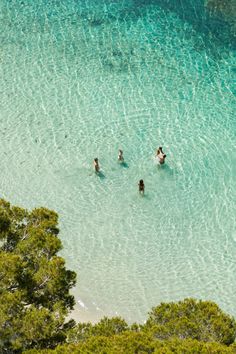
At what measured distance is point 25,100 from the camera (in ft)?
114

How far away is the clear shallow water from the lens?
2488cm

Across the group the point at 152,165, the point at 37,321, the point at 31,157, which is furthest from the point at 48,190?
the point at 37,321

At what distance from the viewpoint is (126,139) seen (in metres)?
31.7

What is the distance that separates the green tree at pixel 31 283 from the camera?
1647cm

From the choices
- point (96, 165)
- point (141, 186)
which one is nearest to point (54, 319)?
point (141, 186)

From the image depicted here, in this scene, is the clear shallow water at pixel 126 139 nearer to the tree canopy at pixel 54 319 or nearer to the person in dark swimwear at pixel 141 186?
the person in dark swimwear at pixel 141 186

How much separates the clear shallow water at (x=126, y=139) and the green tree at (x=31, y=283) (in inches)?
223

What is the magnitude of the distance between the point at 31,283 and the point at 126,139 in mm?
15375

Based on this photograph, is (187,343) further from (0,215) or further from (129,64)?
(129,64)

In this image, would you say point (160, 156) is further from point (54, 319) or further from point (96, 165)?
point (54, 319)

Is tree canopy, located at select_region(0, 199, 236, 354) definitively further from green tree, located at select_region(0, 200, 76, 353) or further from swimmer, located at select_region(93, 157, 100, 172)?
swimmer, located at select_region(93, 157, 100, 172)

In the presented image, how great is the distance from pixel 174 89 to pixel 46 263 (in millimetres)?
20433

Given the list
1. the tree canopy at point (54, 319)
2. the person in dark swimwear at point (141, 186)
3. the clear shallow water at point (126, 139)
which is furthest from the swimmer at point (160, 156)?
the tree canopy at point (54, 319)

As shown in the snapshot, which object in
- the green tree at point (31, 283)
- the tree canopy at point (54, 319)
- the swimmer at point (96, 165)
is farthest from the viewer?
the swimmer at point (96, 165)
